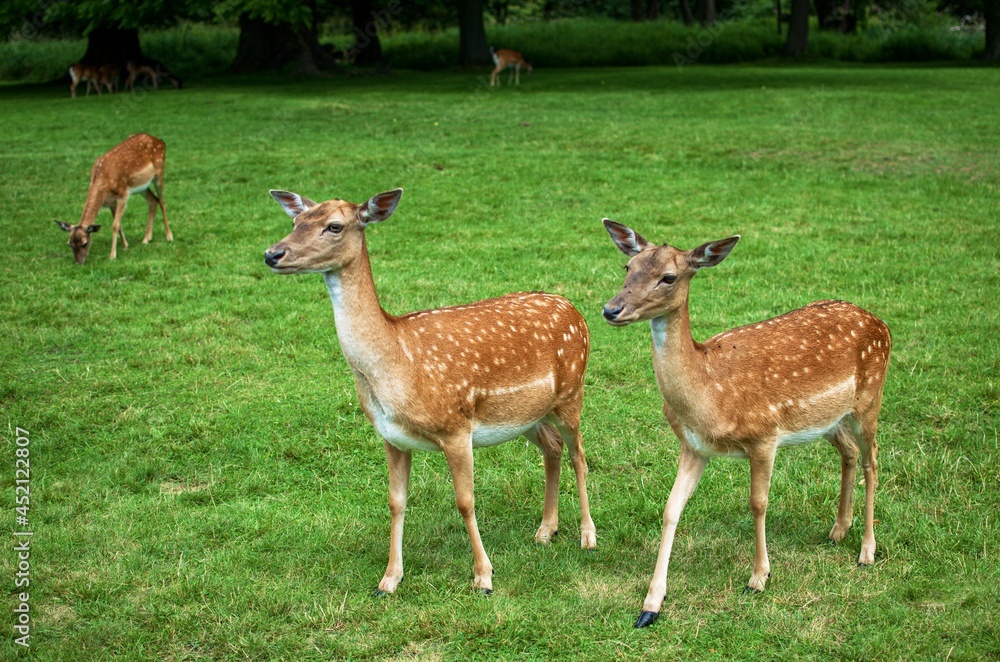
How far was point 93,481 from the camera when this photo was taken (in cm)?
638

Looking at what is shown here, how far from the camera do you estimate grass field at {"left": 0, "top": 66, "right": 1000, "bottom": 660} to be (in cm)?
483

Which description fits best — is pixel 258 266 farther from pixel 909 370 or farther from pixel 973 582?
pixel 973 582

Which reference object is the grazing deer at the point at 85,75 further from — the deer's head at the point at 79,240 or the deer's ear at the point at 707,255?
the deer's ear at the point at 707,255

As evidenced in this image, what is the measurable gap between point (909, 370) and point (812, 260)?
3.40 m

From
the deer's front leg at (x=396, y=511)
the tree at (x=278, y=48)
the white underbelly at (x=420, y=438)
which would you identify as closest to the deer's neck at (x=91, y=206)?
the deer's front leg at (x=396, y=511)

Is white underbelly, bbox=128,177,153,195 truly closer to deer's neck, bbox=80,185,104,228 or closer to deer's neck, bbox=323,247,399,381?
deer's neck, bbox=80,185,104,228

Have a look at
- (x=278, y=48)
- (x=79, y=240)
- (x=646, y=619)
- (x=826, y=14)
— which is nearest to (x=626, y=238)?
(x=646, y=619)

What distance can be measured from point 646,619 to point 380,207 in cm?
226

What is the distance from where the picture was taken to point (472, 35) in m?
32.6

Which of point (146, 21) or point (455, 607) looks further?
point (146, 21)

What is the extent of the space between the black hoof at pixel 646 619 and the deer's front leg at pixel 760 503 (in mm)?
503

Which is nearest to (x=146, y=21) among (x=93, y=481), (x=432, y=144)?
(x=432, y=144)

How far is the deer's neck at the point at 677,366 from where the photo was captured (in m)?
4.79

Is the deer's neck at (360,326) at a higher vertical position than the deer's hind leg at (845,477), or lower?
higher
